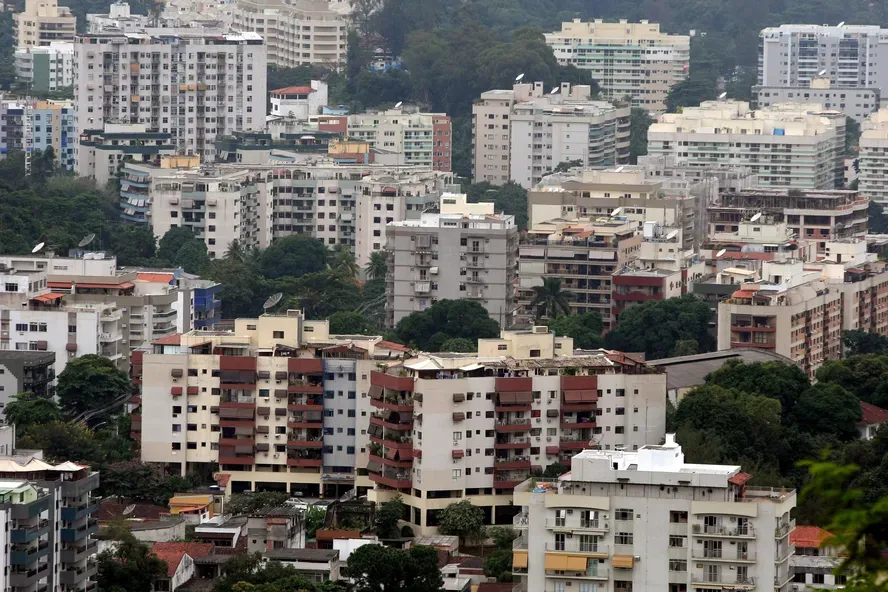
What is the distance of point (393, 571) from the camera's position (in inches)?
2008

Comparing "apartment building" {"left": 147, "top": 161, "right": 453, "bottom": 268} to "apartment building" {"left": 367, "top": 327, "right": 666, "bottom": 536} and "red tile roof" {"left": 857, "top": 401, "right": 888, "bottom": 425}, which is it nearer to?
"red tile roof" {"left": 857, "top": 401, "right": 888, "bottom": 425}

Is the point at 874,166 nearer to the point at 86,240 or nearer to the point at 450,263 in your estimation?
the point at 450,263

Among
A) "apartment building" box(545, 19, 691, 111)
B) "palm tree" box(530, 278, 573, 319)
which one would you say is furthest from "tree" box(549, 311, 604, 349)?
"apartment building" box(545, 19, 691, 111)

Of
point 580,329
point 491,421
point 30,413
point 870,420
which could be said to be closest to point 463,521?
point 491,421

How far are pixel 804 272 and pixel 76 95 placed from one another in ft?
167

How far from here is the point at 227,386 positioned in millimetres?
65375

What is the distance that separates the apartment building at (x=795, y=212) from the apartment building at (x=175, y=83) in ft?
100

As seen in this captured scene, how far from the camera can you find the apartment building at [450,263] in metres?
87.1

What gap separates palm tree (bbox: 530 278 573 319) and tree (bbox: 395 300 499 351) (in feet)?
15.8

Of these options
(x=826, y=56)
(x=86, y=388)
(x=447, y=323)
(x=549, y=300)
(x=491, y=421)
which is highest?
(x=826, y=56)

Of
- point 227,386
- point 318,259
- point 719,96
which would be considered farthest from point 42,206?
point 719,96

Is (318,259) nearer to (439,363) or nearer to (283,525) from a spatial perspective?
(439,363)

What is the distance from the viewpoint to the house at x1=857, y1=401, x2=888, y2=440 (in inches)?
2640

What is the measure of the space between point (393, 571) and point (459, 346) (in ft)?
87.4
